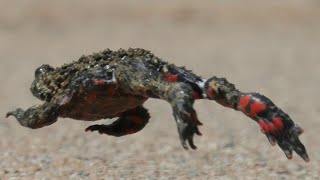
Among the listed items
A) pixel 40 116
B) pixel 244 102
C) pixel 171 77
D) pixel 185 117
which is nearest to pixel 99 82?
pixel 171 77

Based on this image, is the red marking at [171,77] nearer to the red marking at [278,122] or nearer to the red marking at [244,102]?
the red marking at [244,102]

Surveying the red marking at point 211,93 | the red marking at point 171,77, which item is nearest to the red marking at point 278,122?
the red marking at point 211,93

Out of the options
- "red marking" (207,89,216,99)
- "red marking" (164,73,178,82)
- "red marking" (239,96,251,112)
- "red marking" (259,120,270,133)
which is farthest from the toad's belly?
"red marking" (259,120,270,133)

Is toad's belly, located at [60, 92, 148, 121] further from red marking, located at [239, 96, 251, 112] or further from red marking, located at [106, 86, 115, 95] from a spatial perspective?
Answer: red marking, located at [239, 96, 251, 112]

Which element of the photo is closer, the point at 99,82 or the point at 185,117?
the point at 185,117

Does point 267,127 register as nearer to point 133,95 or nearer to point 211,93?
point 211,93

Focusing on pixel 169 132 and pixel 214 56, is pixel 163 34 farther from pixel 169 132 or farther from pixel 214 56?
pixel 169 132

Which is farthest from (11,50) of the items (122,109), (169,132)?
(122,109)
